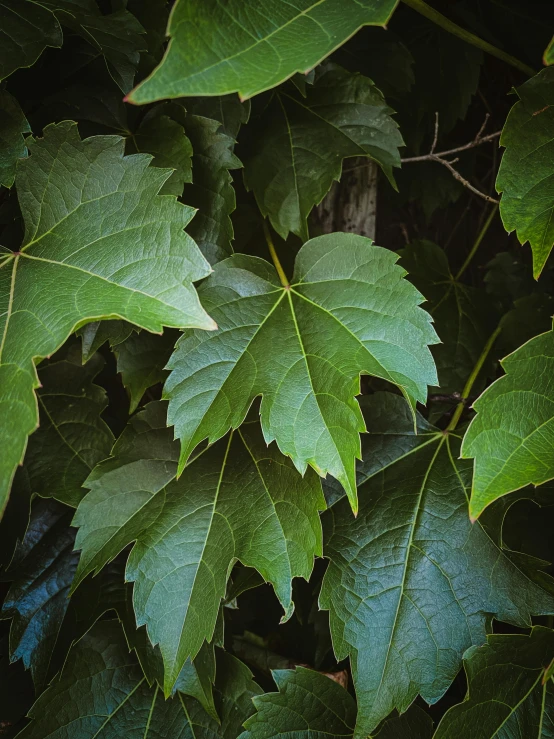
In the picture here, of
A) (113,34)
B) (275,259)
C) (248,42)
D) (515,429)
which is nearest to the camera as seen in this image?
(248,42)

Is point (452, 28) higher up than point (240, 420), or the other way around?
point (452, 28)

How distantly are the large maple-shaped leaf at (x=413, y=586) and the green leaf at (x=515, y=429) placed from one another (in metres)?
0.19

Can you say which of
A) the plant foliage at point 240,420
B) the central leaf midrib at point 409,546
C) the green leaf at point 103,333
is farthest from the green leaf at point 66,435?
the central leaf midrib at point 409,546

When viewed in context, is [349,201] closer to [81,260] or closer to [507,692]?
[81,260]

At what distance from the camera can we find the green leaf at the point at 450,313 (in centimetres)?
108

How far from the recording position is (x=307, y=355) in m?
0.75

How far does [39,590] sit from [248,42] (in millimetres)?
777

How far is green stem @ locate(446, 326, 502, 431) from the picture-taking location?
36.1 inches

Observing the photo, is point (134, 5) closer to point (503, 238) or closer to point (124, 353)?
point (124, 353)

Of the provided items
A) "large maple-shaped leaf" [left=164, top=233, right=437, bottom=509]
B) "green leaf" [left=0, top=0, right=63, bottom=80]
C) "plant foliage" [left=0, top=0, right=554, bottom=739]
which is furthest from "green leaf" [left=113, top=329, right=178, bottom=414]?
"green leaf" [left=0, top=0, right=63, bottom=80]

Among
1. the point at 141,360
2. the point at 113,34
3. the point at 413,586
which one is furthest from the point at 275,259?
the point at 413,586

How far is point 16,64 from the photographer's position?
71cm

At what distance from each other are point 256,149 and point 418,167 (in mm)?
413

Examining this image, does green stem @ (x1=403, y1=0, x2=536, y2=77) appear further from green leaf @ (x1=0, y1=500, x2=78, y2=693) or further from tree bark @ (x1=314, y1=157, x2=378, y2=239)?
green leaf @ (x1=0, y1=500, x2=78, y2=693)
